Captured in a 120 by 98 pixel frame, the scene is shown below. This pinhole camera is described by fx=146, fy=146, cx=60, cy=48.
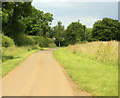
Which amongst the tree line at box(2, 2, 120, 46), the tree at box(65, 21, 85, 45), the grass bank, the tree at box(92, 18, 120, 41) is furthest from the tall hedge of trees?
the tree at box(92, 18, 120, 41)

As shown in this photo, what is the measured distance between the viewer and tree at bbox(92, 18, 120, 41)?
183 feet

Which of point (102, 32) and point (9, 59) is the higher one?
point (102, 32)

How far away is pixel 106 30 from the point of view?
55.5 m

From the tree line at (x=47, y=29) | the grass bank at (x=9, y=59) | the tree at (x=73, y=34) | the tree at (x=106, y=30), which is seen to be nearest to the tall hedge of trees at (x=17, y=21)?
the tree line at (x=47, y=29)

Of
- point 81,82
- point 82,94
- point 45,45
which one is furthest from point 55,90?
point 45,45

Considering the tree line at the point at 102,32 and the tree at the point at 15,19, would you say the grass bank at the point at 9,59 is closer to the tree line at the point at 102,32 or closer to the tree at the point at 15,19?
the tree at the point at 15,19

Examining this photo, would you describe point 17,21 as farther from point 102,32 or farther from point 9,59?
point 102,32

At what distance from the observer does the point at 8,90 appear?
19.3ft

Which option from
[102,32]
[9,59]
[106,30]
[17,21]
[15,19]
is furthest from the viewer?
[102,32]

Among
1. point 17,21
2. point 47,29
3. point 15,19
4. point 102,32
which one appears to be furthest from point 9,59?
point 47,29

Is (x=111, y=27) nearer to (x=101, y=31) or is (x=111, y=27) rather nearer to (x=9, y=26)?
(x=101, y=31)

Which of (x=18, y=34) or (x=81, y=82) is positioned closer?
(x=81, y=82)

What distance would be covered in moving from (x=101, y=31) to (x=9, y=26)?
35.5 m

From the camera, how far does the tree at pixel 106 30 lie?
5575 cm
